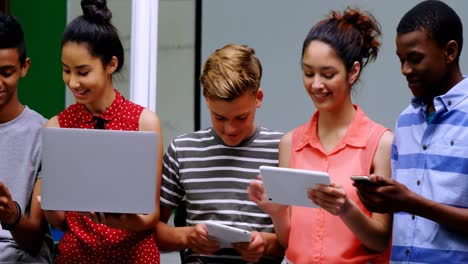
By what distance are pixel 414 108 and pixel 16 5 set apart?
168 inches

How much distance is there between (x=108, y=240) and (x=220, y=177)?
0.40m

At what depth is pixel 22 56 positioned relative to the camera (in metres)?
2.68

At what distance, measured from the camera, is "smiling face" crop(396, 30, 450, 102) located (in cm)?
213

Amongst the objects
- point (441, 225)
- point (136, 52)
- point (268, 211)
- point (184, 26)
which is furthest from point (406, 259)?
point (184, 26)

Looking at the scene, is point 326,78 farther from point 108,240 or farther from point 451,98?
point 108,240

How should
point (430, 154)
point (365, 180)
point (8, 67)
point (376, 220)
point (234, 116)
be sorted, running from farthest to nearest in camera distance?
point (8, 67), point (234, 116), point (376, 220), point (430, 154), point (365, 180)

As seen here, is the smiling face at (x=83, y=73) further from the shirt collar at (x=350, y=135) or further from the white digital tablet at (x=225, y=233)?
the shirt collar at (x=350, y=135)

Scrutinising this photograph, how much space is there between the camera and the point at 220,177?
245 cm

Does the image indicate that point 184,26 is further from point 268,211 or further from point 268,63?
point 268,211

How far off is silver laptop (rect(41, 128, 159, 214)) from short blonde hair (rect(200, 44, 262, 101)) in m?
0.28

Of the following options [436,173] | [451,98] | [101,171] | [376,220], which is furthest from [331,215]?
[101,171]

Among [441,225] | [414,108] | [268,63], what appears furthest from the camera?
[268,63]

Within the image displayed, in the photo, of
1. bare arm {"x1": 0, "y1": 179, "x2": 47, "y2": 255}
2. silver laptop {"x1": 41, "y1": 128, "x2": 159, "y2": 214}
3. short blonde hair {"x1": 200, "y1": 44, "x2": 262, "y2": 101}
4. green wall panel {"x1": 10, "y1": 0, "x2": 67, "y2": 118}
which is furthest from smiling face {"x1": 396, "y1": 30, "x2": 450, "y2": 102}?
green wall panel {"x1": 10, "y1": 0, "x2": 67, "y2": 118}

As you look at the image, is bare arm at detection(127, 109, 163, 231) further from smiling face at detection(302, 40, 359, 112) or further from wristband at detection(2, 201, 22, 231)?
smiling face at detection(302, 40, 359, 112)
